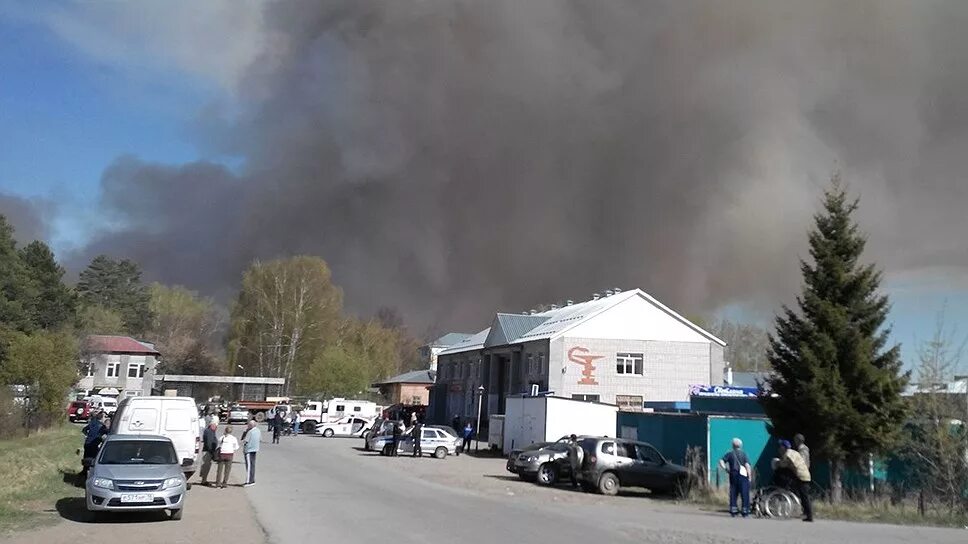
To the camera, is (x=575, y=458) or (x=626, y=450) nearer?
(x=626, y=450)

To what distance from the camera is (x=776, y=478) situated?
58.4ft

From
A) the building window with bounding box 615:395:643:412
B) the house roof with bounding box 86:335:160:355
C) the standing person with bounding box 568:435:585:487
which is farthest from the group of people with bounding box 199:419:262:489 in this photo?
the house roof with bounding box 86:335:160:355

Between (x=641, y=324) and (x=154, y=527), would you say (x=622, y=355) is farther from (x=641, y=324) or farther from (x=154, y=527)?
(x=154, y=527)

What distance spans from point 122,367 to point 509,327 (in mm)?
50857

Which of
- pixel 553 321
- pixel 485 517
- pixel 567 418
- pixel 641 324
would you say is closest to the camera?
pixel 485 517

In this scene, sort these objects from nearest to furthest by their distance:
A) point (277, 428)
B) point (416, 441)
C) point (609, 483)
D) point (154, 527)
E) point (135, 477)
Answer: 1. point (154, 527)
2. point (135, 477)
3. point (609, 483)
4. point (416, 441)
5. point (277, 428)

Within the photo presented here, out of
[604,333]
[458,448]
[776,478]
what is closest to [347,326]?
[604,333]

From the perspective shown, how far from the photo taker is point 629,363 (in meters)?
48.1

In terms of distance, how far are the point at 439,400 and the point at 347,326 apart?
25.7 metres

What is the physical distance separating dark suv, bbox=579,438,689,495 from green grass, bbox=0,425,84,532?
12985 millimetres

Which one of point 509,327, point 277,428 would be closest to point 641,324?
point 509,327

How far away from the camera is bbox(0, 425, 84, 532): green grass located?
14.0m

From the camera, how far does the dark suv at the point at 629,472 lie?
72.3 feet

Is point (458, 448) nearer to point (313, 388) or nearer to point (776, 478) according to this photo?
point (776, 478)
